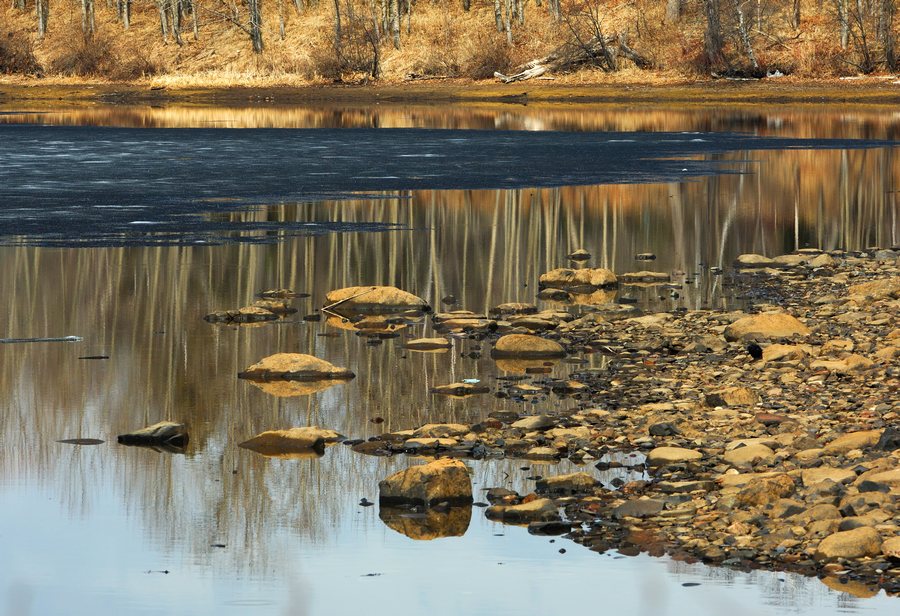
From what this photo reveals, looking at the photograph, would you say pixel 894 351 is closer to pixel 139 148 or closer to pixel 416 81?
pixel 139 148

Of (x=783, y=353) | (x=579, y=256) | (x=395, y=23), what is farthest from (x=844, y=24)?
(x=783, y=353)

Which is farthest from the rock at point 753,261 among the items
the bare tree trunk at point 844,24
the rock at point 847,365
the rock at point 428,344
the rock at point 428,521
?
the bare tree trunk at point 844,24

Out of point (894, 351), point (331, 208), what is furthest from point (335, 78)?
point (894, 351)

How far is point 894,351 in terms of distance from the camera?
11.0 metres

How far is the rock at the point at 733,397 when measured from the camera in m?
9.80

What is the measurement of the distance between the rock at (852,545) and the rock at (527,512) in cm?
146

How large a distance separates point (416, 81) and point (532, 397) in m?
57.2

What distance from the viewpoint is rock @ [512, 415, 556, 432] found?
939cm

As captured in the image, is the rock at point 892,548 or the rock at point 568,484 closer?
the rock at point 892,548

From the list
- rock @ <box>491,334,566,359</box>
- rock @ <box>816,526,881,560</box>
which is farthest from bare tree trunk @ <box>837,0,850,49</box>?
rock @ <box>816,526,881,560</box>

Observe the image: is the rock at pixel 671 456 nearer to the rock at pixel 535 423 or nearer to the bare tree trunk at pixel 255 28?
the rock at pixel 535 423

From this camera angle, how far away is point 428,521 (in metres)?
7.74

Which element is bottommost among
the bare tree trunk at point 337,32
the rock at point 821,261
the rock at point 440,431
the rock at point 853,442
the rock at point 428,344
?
the rock at point 821,261

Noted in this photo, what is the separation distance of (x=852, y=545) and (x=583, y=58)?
58.7m
